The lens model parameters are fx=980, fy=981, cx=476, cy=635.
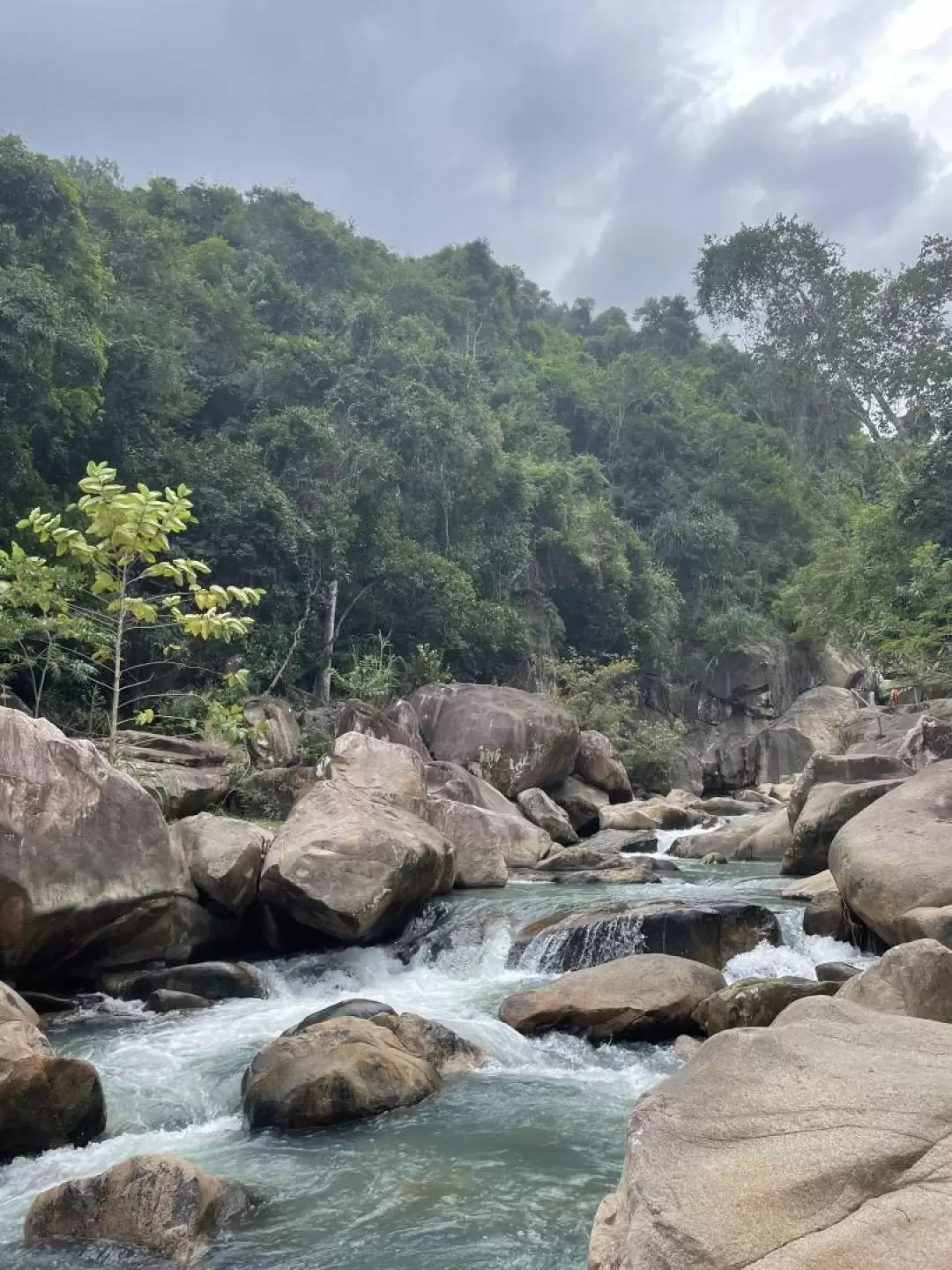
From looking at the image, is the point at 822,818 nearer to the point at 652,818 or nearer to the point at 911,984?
the point at 911,984

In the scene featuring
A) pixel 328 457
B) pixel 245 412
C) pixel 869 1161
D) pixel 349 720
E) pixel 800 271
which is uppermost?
pixel 800 271

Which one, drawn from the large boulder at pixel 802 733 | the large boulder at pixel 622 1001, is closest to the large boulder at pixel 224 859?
the large boulder at pixel 622 1001

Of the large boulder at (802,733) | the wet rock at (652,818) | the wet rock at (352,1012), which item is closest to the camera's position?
the wet rock at (352,1012)

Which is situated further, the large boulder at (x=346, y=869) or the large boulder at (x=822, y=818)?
the large boulder at (x=822, y=818)

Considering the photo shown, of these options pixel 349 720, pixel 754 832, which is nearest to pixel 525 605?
pixel 349 720

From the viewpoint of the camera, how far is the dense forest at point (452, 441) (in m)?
22.3

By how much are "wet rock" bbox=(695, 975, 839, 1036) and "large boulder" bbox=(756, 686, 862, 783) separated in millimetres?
22798

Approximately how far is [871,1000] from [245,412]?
86.4 feet

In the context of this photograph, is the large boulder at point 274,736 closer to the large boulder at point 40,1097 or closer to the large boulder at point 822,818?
the large boulder at point 822,818

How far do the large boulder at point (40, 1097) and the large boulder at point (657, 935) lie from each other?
5509 millimetres

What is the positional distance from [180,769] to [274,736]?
453 cm

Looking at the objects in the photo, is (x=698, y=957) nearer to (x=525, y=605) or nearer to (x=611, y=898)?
(x=611, y=898)

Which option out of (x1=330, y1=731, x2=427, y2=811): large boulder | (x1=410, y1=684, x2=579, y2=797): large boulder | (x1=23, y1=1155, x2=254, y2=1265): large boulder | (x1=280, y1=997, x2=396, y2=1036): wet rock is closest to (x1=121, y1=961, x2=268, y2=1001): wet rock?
(x1=280, y1=997, x2=396, y2=1036): wet rock

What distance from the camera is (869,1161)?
126 inches
